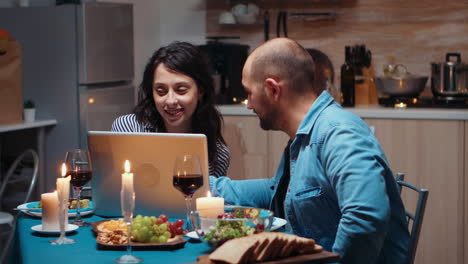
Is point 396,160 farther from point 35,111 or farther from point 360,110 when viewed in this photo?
point 35,111

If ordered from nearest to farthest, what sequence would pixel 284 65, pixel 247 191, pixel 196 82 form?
pixel 284 65
pixel 247 191
pixel 196 82

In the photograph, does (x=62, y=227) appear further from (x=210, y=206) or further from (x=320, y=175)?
(x=320, y=175)

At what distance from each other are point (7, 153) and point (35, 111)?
1.07 ft

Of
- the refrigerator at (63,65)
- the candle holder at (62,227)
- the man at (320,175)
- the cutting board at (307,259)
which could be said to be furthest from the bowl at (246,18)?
the cutting board at (307,259)

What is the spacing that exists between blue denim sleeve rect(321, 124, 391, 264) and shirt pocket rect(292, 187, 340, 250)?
0.12 m

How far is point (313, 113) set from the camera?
197 centimetres

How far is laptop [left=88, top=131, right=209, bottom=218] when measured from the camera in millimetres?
1883

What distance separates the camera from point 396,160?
3.96 m

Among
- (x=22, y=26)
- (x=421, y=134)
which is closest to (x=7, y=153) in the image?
(x=22, y=26)

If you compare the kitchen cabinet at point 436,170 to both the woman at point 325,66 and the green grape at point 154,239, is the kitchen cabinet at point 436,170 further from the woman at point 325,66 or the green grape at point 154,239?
the green grape at point 154,239

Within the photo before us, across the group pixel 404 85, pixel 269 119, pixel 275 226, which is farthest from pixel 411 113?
pixel 275 226

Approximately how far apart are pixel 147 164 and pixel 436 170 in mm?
2372

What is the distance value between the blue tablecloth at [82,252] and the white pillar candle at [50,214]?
0.10 ft

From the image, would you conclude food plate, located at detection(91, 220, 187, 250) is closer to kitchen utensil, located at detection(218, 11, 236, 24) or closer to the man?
the man
